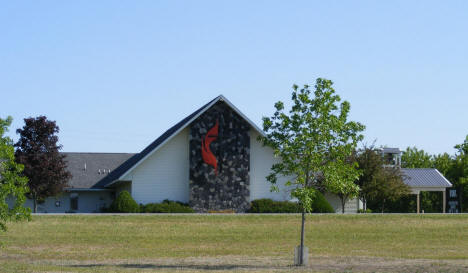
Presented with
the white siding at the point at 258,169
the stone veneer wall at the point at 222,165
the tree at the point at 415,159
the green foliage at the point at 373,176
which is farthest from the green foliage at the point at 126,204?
the tree at the point at 415,159

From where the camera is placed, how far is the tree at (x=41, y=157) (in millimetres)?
47125

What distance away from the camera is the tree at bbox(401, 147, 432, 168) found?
89.0 metres

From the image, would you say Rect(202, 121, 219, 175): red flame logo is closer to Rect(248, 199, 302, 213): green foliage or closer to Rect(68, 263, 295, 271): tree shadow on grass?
Rect(248, 199, 302, 213): green foliage

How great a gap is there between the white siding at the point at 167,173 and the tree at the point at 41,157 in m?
6.30

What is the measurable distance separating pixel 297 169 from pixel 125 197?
65.7 feet

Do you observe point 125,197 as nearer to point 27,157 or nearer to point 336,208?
point 27,157

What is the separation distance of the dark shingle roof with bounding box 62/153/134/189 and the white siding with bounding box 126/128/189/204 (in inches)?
405

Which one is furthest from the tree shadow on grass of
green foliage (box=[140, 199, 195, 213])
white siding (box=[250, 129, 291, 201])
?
white siding (box=[250, 129, 291, 201])

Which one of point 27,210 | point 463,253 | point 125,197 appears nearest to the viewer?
point 27,210

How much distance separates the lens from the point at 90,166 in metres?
57.5

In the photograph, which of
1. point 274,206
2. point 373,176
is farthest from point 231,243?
point 373,176

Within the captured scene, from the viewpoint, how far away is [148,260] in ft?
88.6

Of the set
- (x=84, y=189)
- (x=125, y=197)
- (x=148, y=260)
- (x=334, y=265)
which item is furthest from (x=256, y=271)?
(x=84, y=189)

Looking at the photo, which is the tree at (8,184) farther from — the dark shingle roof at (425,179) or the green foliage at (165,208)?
the dark shingle roof at (425,179)
